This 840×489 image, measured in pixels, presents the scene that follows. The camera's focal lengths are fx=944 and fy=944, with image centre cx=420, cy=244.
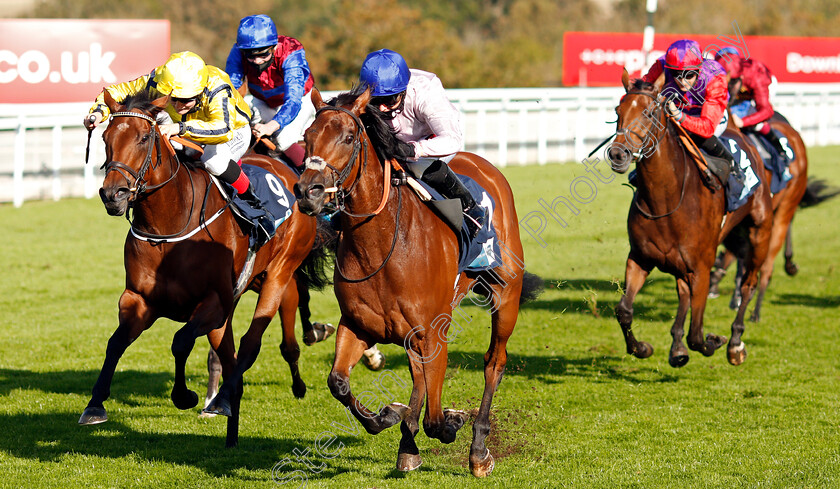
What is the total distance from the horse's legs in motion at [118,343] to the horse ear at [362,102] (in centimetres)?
147

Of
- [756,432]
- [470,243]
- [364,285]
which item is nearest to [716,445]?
[756,432]

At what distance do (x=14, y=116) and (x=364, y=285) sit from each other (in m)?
11.4

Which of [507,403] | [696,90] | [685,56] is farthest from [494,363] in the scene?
[696,90]

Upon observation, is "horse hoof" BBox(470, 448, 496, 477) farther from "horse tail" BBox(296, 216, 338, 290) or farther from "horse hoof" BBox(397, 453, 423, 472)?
"horse tail" BBox(296, 216, 338, 290)

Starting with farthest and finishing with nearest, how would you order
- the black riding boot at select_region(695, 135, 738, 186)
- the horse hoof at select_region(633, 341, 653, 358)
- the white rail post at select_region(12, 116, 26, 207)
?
the white rail post at select_region(12, 116, 26, 207) < the black riding boot at select_region(695, 135, 738, 186) < the horse hoof at select_region(633, 341, 653, 358)

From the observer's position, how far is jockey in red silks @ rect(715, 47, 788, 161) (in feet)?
25.8

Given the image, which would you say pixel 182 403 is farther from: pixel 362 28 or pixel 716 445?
pixel 362 28

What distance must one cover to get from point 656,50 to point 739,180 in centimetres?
1827

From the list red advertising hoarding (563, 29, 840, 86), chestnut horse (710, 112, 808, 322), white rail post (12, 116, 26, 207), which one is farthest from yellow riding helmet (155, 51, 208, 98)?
red advertising hoarding (563, 29, 840, 86)

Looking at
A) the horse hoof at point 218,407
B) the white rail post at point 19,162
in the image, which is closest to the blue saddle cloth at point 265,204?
the horse hoof at point 218,407

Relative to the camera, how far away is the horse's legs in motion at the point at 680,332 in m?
5.79

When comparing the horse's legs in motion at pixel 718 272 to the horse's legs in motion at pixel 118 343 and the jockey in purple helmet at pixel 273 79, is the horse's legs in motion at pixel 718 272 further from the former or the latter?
the horse's legs in motion at pixel 118 343

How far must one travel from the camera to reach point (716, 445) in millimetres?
4816

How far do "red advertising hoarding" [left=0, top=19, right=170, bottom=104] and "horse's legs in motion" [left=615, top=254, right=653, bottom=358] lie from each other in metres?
11.3
